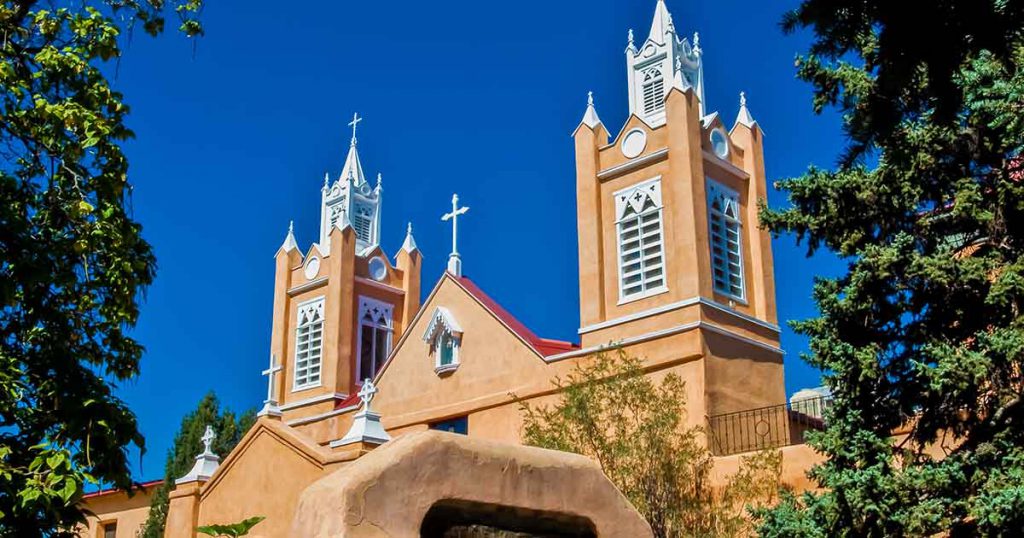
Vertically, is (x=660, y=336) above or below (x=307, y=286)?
below

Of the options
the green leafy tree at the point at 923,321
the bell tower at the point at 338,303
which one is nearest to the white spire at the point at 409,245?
the bell tower at the point at 338,303

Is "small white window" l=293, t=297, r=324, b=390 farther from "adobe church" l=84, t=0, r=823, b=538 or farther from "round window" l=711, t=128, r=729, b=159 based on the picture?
"round window" l=711, t=128, r=729, b=159

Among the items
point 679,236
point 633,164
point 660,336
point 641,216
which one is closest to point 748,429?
point 660,336

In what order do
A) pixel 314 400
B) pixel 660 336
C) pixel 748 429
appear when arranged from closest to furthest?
1. pixel 748 429
2. pixel 660 336
3. pixel 314 400

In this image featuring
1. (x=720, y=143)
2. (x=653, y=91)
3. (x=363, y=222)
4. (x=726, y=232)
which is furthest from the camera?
(x=363, y=222)

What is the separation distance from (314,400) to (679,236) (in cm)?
1337

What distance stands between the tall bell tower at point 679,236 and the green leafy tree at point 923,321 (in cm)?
732

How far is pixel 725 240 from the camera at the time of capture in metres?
24.2

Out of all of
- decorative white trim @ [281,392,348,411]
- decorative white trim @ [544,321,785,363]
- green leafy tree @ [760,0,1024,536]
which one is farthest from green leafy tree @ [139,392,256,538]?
green leafy tree @ [760,0,1024,536]

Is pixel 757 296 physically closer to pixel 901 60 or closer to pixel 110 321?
pixel 110 321

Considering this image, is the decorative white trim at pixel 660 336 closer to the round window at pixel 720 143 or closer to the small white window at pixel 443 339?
the small white window at pixel 443 339

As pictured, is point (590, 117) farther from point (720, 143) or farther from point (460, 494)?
point (460, 494)

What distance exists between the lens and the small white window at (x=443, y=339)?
1062 inches

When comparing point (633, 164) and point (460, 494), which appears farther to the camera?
point (633, 164)
